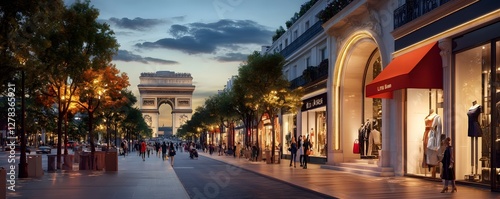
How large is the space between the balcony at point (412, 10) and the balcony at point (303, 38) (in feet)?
45.7

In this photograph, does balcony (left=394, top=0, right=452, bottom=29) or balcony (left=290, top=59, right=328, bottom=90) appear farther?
balcony (left=290, top=59, right=328, bottom=90)

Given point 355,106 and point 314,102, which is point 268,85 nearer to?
point 314,102

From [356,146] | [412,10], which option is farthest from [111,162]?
[412,10]

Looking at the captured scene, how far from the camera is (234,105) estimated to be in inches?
2264

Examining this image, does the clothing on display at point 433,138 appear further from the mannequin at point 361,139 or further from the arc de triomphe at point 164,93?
the arc de triomphe at point 164,93

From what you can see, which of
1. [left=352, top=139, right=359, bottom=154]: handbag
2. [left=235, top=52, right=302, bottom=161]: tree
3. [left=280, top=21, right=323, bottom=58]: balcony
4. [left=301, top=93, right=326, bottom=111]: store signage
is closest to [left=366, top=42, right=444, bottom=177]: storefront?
[left=352, top=139, right=359, bottom=154]: handbag

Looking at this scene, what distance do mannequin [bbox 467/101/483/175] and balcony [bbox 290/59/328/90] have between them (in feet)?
58.0

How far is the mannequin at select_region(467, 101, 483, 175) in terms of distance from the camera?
752 inches

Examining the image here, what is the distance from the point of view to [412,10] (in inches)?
939

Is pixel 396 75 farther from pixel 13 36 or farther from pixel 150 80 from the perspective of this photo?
pixel 150 80

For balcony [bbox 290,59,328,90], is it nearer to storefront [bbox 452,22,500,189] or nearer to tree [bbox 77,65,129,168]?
tree [bbox 77,65,129,168]

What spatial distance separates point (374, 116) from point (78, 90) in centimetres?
1605

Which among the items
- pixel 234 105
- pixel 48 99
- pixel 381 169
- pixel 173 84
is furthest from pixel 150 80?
pixel 381 169

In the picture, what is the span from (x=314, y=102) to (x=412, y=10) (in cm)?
1804
